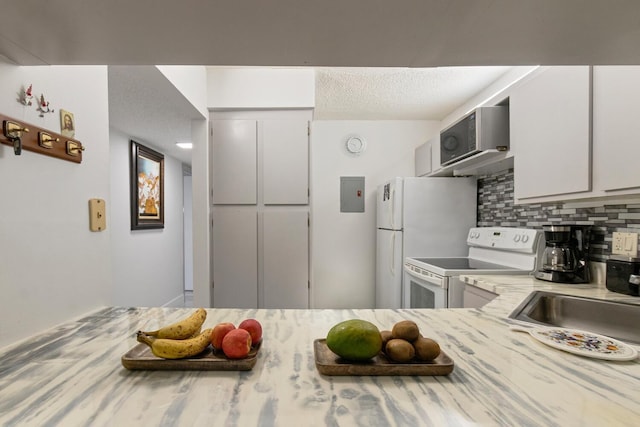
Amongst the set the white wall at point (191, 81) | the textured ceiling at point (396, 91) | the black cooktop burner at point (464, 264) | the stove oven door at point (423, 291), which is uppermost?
the textured ceiling at point (396, 91)

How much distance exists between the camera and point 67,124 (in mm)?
1002

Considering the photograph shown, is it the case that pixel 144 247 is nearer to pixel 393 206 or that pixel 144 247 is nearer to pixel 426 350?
pixel 393 206

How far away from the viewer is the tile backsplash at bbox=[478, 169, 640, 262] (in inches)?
60.2

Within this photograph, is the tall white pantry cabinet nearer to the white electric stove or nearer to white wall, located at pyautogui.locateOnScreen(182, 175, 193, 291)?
the white electric stove

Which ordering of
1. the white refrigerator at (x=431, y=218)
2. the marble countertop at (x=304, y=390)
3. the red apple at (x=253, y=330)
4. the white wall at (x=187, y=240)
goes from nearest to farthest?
1. the marble countertop at (x=304, y=390)
2. the red apple at (x=253, y=330)
3. the white refrigerator at (x=431, y=218)
4. the white wall at (x=187, y=240)

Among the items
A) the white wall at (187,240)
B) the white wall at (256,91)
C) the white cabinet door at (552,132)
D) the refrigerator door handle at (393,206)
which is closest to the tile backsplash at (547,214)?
the white cabinet door at (552,132)

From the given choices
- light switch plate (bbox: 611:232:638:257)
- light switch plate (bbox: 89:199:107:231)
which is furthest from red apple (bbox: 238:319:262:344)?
light switch plate (bbox: 611:232:638:257)

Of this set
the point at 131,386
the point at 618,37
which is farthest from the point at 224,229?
the point at 618,37

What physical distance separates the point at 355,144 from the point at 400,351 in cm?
321

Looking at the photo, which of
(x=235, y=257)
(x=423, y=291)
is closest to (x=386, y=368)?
(x=423, y=291)

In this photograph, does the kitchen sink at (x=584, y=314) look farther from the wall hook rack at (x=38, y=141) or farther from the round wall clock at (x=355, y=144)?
the round wall clock at (x=355, y=144)

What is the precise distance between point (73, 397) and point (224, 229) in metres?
2.26

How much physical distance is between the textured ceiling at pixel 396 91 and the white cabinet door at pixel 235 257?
1428 millimetres

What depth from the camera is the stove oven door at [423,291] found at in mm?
1916
